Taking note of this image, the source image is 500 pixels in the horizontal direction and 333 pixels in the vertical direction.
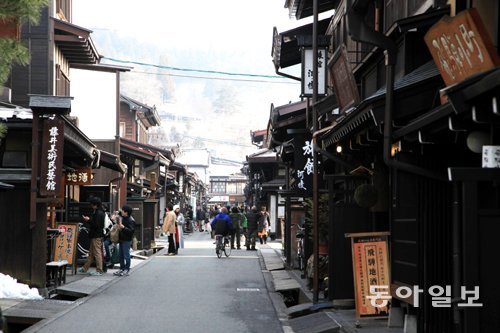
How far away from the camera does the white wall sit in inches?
1321

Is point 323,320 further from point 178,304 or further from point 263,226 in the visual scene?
point 263,226

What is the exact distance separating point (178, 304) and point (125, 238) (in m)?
6.55

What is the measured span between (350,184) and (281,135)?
10.3m

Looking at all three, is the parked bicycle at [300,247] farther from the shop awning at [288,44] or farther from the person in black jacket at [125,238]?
the shop awning at [288,44]

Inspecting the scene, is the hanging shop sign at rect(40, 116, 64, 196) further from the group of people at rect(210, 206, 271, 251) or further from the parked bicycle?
the group of people at rect(210, 206, 271, 251)

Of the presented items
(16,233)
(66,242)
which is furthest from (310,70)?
(16,233)

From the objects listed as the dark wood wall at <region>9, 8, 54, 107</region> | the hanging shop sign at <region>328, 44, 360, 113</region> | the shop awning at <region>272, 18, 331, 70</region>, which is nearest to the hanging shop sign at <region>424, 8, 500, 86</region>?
the hanging shop sign at <region>328, 44, 360, 113</region>

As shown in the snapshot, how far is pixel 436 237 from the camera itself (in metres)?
9.91

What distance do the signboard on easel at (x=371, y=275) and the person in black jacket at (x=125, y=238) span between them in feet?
34.2

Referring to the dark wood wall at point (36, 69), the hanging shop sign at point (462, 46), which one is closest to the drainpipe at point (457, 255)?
the hanging shop sign at point (462, 46)

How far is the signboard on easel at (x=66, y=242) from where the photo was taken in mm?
21219

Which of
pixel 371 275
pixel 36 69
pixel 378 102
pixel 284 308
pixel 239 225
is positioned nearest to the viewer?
pixel 378 102

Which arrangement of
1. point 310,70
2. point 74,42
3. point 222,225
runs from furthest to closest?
point 222,225 < point 74,42 < point 310,70

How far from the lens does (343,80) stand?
48.3 ft
